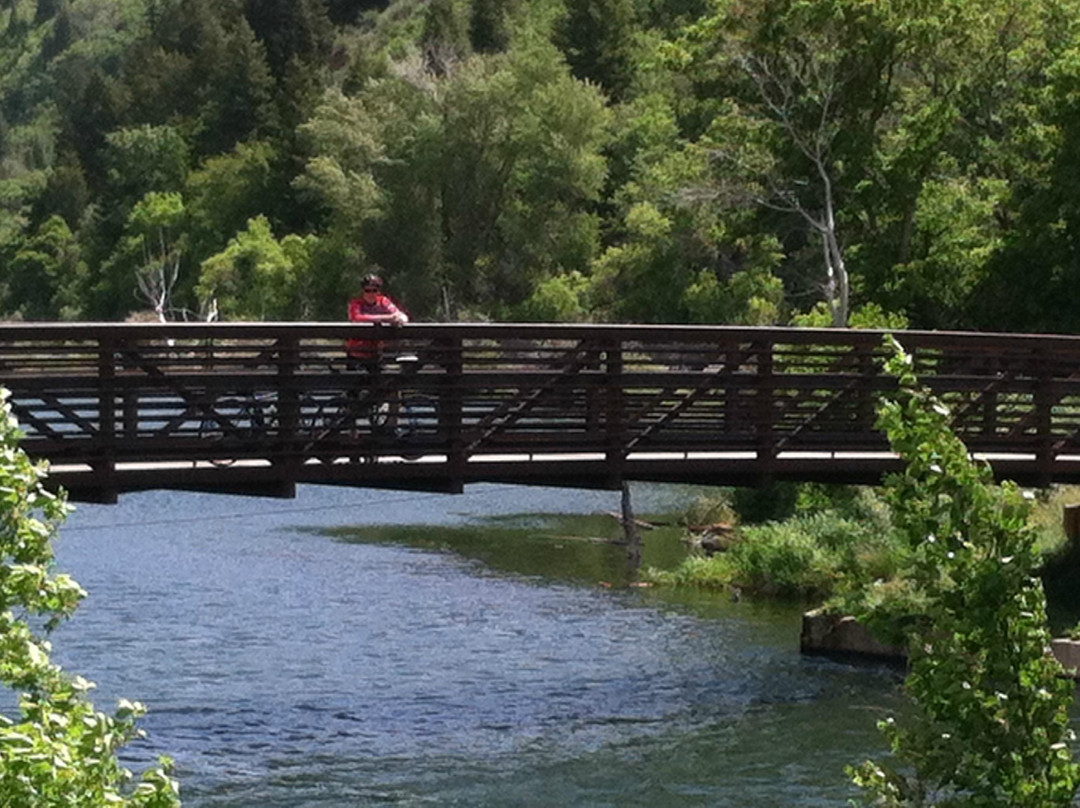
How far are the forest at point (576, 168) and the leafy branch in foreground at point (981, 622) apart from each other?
1273 inches

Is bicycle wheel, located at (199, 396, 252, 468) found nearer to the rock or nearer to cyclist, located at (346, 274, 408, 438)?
cyclist, located at (346, 274, 408, 438)

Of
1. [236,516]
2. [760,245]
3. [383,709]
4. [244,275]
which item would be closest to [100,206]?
[244,275]

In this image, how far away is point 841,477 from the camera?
987 inches

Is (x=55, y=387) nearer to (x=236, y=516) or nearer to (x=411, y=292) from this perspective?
(x=236, y=516)

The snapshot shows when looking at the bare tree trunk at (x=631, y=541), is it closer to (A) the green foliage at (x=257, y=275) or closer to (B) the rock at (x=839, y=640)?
(B) the rock at (x=839, y=640)

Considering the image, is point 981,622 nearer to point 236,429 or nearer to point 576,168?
point 236,429

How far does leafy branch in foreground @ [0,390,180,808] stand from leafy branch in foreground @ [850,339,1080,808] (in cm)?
325

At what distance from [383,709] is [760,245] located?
34707mm

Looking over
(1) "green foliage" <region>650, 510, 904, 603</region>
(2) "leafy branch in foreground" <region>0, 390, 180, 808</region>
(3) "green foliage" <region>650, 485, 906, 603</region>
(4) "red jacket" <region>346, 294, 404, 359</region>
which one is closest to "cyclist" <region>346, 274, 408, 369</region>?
(4) "red jacket" <region>346, 294, 404, 359</region>

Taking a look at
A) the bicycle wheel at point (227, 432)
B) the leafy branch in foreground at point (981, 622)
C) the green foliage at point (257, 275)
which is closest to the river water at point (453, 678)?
the bicycle wheel at point (227, 432)

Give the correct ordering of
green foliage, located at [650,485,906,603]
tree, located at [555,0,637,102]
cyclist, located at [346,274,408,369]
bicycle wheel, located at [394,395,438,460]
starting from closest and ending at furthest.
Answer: bicycle wheel, located at [394,395,438,460], cyclist, located at [346,274,408,369], green foliage, located at [650,485,906,603], tree, located at [555,0,637,102]

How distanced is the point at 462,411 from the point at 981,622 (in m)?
14.0

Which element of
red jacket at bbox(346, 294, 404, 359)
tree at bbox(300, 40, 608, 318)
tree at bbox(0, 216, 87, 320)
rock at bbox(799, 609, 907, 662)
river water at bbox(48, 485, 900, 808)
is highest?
tree at bbox(300, 40, 608, 318)

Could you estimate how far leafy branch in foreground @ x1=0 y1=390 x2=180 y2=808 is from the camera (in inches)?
270
